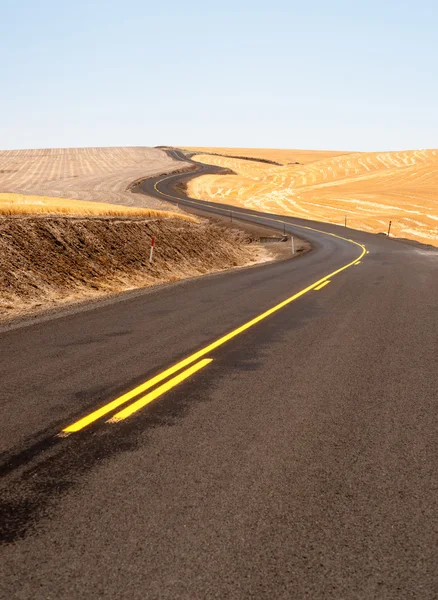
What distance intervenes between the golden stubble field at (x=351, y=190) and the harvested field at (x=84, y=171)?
39.4ft

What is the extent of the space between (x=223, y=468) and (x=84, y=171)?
9849 centimetres

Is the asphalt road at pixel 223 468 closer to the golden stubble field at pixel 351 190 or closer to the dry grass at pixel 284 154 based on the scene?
the golden stubble field at pixel 351 190

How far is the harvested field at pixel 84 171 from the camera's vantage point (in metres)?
63.2

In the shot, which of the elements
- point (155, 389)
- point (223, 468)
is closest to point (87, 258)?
point (155, 389)

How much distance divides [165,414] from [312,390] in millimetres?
1637

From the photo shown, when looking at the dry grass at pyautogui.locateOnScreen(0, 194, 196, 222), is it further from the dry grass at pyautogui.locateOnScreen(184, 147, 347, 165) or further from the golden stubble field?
the dry grass at pyautogui.locateOnScreen(184, 147, 347, 165)

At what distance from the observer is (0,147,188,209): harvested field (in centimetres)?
6319

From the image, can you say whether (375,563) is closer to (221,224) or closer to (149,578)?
(149,578)

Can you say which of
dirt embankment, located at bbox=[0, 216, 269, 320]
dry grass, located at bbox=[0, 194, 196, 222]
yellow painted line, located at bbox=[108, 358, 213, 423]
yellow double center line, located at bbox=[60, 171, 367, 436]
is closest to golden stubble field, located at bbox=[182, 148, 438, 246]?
dirt embankment, located at bbox=[0, 216, 269, 320]

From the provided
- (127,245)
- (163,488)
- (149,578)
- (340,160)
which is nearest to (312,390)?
(163,488)

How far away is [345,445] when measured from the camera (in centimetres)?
460

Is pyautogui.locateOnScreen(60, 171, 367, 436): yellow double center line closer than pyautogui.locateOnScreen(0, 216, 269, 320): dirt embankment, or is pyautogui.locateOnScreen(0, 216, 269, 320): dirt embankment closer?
pyautogui.locateOnScreen(60, 171, 367, 436): yellow double center line

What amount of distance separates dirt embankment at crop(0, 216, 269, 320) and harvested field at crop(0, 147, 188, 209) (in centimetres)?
2749

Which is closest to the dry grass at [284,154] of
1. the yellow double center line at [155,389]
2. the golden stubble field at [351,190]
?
the golden stubble field at [351,190]
